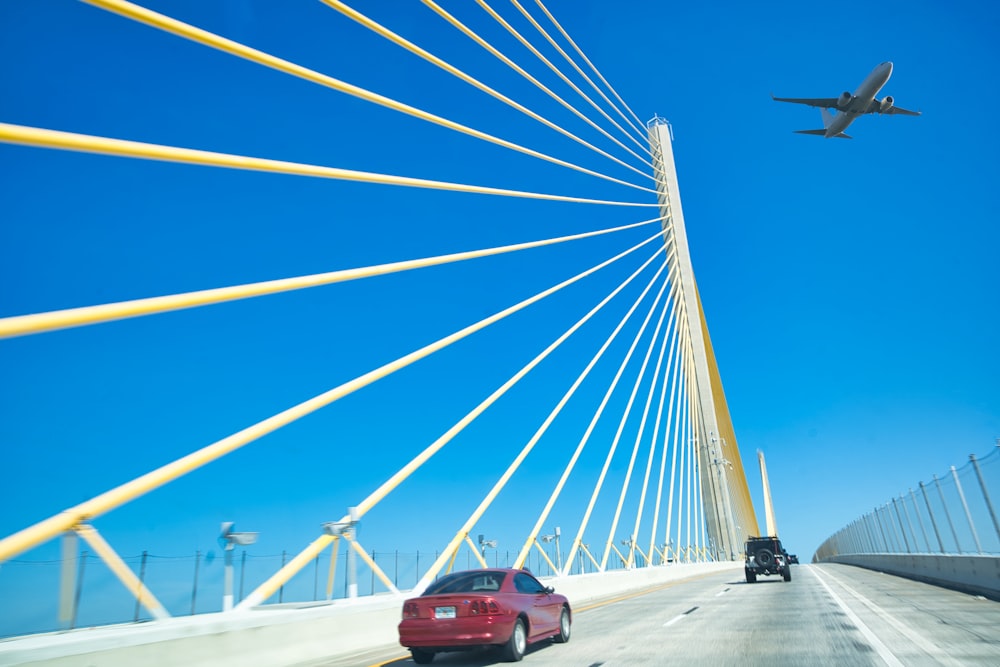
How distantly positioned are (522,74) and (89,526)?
550 inches

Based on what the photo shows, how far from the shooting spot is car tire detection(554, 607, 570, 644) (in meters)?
10.7

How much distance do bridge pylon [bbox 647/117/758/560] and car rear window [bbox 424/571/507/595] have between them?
35.2 m

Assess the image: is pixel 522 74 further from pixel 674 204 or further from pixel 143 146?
pixel 674 204

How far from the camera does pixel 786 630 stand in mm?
10516

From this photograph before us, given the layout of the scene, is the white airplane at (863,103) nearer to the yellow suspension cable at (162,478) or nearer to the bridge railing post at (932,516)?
the bridge railing post at (932,516)

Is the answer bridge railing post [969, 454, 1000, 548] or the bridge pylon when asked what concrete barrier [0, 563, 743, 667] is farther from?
the bridge pylon

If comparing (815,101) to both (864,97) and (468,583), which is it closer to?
(864,97)

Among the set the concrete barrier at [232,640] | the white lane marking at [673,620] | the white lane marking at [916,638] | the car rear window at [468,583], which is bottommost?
the white lane marking at [916,638]

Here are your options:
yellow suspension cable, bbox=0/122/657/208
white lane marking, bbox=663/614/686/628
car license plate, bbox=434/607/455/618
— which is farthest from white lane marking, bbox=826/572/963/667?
yellow suspension cable, bbox=0/122/657/208

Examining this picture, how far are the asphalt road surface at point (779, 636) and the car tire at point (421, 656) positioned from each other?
0.21 meters

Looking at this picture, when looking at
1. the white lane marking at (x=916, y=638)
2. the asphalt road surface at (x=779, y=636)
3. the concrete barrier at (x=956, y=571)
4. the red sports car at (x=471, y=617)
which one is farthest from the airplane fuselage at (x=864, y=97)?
the red sports car at (x=471, y=617)

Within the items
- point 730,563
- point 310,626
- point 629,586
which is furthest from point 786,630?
point 730,563

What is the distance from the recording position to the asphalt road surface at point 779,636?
784cm

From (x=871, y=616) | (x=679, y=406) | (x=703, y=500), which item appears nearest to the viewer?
(x=871, y=616)
